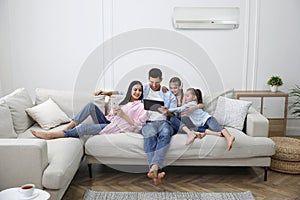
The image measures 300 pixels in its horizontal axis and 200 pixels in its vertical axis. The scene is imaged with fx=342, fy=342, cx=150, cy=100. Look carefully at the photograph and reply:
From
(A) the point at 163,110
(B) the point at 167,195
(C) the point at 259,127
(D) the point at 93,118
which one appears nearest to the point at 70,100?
(D) the point at 93,118

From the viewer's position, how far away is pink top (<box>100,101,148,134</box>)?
3.21 metres

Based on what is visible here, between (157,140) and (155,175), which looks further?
(157,140)

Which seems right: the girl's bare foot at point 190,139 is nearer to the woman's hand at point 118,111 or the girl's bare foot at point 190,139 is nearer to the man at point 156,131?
the man at point 156,131

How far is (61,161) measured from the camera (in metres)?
2.54

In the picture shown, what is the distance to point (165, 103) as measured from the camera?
11.1 feet

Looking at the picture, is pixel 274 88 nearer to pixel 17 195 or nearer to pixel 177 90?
pixel 177 90

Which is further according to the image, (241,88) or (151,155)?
(241,88)

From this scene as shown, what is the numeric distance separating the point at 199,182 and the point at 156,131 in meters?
0.61

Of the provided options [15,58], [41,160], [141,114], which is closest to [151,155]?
[141,114]

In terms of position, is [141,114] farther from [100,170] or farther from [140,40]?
[140,40]

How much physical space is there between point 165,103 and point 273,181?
1.24 meters

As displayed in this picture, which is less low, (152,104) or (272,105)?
(152,104)

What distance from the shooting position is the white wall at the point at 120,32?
4.38 m

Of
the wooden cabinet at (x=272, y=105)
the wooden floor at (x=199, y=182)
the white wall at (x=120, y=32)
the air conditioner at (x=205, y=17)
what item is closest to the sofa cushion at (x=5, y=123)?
the wooden floor at (x=199, y=182)
